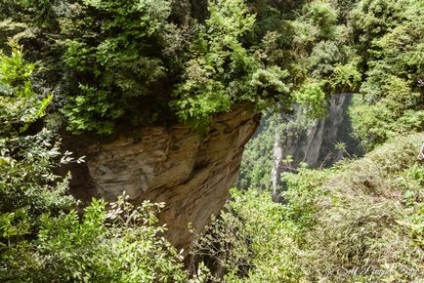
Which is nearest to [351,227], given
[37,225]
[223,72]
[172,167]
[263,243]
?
[263,243]

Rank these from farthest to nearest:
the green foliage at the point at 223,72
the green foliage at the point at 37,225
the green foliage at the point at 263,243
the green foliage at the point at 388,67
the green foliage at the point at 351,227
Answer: the green foliage at the point at 388,67 < the green foliage at the point at 223,72 < the green foliage at the point at 263,243 < the green foliage at the point at 351,227 < the green foliage at the point at 37,225

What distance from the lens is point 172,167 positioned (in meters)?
10.2

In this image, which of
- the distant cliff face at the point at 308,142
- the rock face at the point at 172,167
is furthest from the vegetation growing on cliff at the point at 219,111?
the distant cliff face at the point at 308,142

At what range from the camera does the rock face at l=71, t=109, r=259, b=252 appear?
30.8 feet

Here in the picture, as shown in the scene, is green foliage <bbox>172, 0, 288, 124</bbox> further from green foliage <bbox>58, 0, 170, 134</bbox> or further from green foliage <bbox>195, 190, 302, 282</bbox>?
Result: green foliage <bbox>195, 190, 302, 282</bbox>

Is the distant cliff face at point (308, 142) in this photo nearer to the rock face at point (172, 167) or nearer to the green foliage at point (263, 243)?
the rock face at point (172, 167)

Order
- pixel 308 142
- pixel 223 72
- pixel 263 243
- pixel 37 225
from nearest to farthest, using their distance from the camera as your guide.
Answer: pixel 37 225 < pixel 263 243 < pixel 223 72 < pixel 308 142

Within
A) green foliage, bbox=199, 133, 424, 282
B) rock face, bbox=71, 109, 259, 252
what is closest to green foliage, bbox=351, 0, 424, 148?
green foliage, bbox=199, 133, 424, 282

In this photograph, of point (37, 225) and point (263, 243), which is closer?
point (37, 225)

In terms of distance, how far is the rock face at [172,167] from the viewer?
30.8ft

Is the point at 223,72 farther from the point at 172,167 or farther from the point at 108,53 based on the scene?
the point at 172,167

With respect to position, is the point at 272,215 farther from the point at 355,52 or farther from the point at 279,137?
the point at 279,137

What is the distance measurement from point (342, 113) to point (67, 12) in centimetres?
4637

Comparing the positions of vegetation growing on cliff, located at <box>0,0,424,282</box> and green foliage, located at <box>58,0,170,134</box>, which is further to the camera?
green foliage, located at <box>58,0,170,134</box>
